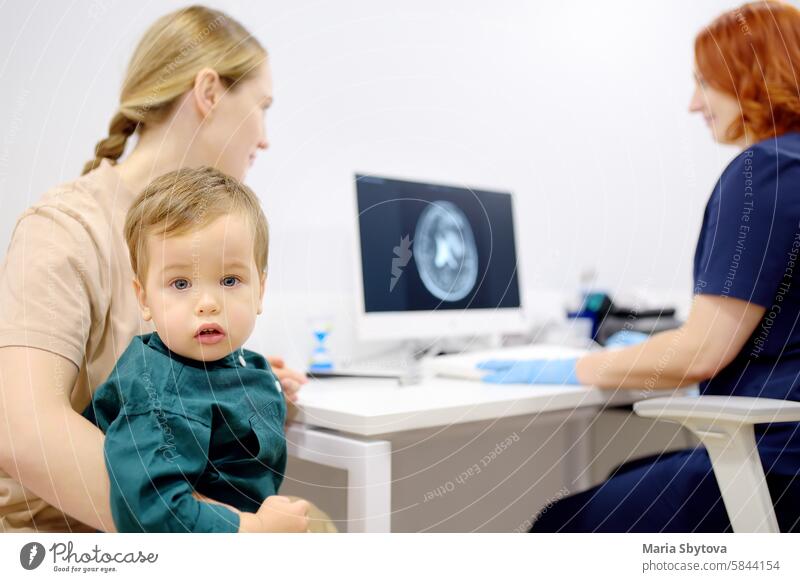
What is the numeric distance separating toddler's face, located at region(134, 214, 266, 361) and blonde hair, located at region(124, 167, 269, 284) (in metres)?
0.01

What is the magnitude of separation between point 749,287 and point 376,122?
1.07 metres

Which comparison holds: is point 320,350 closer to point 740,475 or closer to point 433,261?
point 433,261

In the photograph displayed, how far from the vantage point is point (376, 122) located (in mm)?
1843

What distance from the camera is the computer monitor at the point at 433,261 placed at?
5.21ft

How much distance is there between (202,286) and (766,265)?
823mm

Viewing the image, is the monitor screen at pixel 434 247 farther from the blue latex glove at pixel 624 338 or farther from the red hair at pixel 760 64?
the red hair at pixel 760 64

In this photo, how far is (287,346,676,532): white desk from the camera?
3.33ft

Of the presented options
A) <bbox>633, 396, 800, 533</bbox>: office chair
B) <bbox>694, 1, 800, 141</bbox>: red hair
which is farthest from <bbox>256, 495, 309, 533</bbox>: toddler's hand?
<bbox>694, 1, 800, 141</bbox>: red hair

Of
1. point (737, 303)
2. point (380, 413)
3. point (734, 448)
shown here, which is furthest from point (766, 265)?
point (380, 413)

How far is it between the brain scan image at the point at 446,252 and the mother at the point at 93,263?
59 centimetres

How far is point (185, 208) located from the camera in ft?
2.72

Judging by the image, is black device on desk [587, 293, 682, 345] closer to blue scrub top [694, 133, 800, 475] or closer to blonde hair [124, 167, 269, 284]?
blue scrub top [694, 133, 800, 475]
